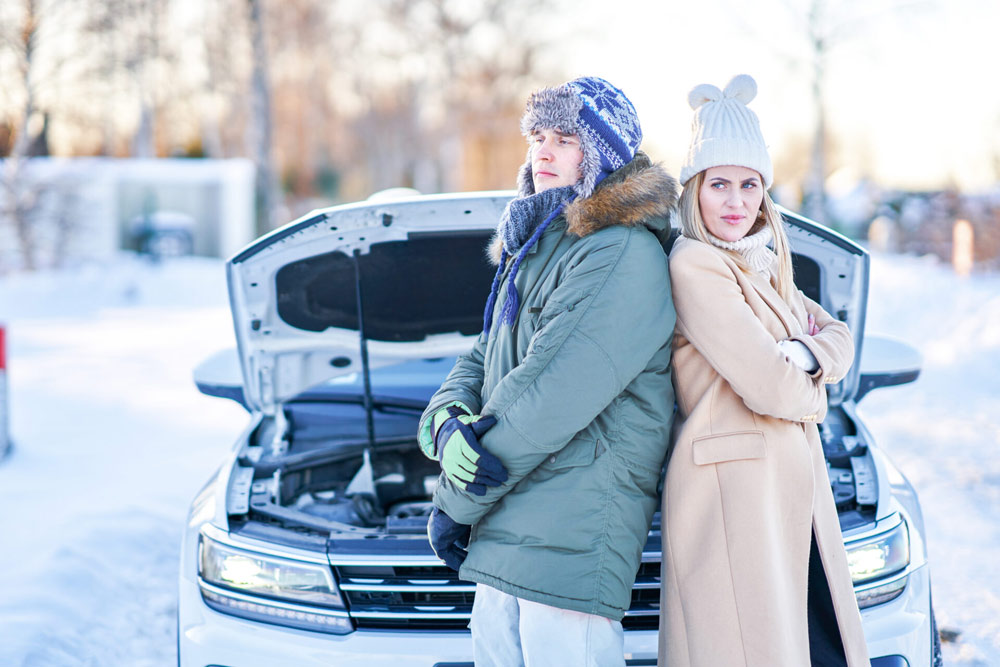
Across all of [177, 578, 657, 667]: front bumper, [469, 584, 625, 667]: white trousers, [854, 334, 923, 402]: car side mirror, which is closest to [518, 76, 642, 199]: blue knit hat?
[469, 584, 625, 667]: white trousers

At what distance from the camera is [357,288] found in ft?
10.3

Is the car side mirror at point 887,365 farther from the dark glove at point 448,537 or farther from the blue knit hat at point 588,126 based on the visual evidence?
the dark glove at point 448,537

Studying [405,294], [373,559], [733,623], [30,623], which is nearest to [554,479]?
[733,623]

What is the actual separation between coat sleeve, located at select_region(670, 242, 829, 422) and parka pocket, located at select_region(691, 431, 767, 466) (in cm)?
7

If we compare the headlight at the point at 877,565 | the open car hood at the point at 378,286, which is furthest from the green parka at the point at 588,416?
the open car hood at the point at 378,286

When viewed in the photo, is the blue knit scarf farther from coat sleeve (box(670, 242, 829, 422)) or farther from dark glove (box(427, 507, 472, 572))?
dark glove (box(427, 507, 472, 572))

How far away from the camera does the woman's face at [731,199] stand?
194 cm

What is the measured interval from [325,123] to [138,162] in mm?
25337

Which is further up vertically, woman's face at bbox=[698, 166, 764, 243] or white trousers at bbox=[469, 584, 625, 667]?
woman's face at bbox=[698, 166, 764, 243]

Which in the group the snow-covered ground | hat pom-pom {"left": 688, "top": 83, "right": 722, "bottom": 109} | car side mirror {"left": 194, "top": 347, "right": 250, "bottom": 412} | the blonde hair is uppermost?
hat pom-pom {"left": 688, "top": 83, "right": 722, "bottom": 109}

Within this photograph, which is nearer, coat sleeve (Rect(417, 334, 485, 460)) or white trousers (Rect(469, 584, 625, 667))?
white trousers (Rect(469, 584, 625, 667))

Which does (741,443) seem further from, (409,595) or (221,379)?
(221,379)

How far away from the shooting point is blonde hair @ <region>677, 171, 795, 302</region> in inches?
77.4

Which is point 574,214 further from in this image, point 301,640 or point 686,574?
point 301,640
